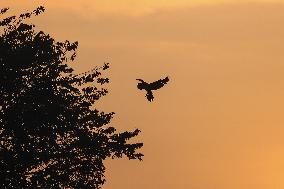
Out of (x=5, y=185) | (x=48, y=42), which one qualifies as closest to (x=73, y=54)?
(x=48, y=42)

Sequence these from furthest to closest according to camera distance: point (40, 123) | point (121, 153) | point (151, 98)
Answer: point (121, 153)
point (40, 123)
point (151, 98)

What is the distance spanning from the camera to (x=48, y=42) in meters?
41.0

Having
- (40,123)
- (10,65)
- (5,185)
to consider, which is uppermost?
(10,65)

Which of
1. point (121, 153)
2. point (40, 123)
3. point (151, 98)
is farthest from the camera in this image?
point (121, 153)

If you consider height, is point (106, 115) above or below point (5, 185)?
above

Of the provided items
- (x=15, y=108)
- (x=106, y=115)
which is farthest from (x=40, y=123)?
(x=106, y=115)

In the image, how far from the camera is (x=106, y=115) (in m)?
42.4

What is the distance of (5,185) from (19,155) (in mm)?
1799

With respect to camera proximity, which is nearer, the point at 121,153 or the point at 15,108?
the point at 15,108

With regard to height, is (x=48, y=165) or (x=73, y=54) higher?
(x=73, y=54)

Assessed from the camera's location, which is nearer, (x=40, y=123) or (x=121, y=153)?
(x=40, y=123)

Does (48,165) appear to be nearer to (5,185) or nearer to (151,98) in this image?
(5,185)

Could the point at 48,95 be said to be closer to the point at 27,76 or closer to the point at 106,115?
the point at 27,76

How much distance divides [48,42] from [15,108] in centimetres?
451
